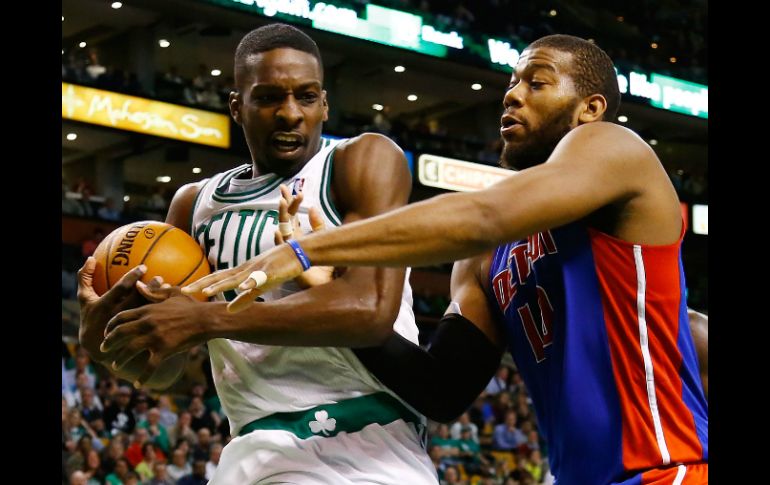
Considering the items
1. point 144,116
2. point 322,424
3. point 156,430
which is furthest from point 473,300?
point 144,116

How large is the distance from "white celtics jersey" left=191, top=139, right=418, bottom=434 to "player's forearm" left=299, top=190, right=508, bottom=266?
90 centimetres

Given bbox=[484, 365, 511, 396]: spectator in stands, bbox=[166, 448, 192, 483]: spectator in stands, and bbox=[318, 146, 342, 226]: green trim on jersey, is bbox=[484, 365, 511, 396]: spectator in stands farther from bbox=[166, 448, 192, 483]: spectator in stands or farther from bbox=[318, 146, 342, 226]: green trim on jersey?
bbox=[318, 146, 342, 226]: green trim on jersey

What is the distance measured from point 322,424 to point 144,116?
52.5ft

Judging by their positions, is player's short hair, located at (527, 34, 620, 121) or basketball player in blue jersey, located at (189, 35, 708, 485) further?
→ player's short hair, located at (527, 34, 620, 121)

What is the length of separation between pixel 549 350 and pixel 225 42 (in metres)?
21.5

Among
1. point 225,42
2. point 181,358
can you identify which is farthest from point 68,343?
point 181,358

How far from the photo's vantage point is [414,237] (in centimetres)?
261

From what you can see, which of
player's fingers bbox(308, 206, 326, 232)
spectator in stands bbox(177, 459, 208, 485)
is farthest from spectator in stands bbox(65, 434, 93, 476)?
player's fingers bbox(308, 206, 326, 232)

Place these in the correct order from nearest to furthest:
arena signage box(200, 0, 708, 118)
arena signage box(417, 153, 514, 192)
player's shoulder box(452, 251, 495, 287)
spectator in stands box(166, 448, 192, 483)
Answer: player's shoulder box(452, 251, 495, 287) < spectator in stands box(166, 448, 192, 483) < arena signage box(200, 0, 708, 118) < arena signage box(417, 153, 514, 192)

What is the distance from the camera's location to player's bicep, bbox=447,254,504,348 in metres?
3.68

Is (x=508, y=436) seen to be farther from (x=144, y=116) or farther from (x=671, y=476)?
(x=671, y=476)

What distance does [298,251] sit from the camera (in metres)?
2.61

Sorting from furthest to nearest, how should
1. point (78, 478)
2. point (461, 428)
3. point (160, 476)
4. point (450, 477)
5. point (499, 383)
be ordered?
1. point (499, 383)
2. point (461, 428)
3. point (450, 477)
4. point (160, 476)
5. point (78, 478)

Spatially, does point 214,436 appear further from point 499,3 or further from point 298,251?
point 499,3
